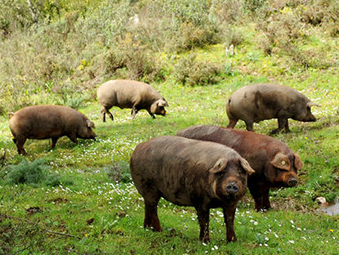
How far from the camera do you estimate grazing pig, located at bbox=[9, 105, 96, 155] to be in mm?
12758

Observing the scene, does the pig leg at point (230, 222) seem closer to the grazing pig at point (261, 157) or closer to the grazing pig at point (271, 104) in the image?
the grazing pig at point (261, 157)

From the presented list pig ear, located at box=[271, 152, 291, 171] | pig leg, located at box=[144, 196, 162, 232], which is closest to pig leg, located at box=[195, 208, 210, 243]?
pig leg, located at box=[144, 196, 162, 232]

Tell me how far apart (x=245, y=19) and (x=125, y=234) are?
25051 mm

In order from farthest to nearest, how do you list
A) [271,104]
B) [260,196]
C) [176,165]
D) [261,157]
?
[271,104] → [260,196] → [261,157] → [176,165]

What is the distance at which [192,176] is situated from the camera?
18.0 feet

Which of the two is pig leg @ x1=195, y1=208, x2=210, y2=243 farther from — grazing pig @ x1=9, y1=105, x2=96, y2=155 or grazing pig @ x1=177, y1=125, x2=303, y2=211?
grazing pig @ x1=9, y1=105, x2=96, y2=155

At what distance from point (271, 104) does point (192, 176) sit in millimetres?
7544

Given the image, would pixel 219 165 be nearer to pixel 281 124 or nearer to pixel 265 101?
pixel 265 101

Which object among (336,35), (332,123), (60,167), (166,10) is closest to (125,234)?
(60,167)

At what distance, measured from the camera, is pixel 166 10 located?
3253 centimetres

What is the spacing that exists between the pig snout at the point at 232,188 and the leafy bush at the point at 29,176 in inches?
207

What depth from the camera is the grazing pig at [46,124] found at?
12.8 meters

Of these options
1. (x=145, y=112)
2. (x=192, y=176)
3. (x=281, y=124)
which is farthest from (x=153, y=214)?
(x=145, y=112)

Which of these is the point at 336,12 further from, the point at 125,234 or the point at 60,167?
the point at 125,234
